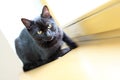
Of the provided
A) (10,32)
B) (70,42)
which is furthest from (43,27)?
(10,32)

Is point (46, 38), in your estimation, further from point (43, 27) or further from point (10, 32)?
point (10, 32)

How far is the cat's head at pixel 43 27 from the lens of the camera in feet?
3.76

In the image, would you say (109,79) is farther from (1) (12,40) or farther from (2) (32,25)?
(1) (12,40)

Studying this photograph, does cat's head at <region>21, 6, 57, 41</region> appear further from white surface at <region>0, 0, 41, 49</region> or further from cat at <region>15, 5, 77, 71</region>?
white surface at <region>0, 0, 41, 49</region>

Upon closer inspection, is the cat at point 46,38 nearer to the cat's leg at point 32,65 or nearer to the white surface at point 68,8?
the cat's leg at point 32,65

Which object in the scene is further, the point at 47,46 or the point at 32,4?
the point at 32,4

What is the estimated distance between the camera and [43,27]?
3.87ft

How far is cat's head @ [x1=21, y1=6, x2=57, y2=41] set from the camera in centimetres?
115

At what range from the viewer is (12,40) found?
1651 millimetres

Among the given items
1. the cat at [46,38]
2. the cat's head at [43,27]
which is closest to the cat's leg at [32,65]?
the cat at [46,38]

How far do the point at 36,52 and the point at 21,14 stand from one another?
535 mm

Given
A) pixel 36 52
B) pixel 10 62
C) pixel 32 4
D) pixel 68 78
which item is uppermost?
pixel 32 4
